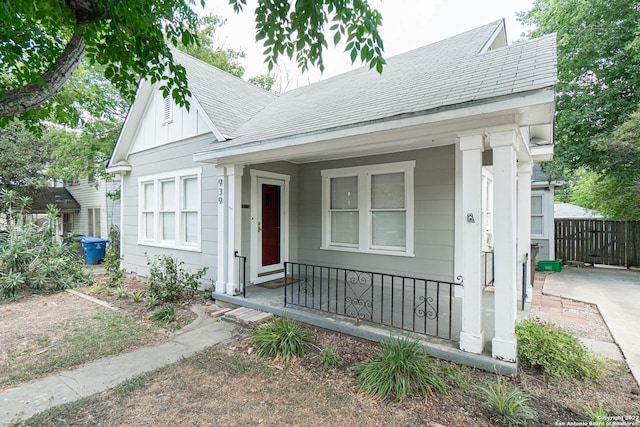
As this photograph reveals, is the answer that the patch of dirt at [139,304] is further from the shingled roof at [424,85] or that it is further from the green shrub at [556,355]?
the green shrub at [556,355]

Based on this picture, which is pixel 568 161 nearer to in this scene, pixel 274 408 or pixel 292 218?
pixel 292 218

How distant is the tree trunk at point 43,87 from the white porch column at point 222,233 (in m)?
3.03

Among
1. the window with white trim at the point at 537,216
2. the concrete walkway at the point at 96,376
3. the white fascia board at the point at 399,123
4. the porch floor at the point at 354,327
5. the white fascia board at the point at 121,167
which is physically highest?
the white fascia board at the point at 121,167

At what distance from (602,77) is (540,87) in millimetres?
9922

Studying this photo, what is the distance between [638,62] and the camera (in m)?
8.73

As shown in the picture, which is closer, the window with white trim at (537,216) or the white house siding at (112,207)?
the window with white trim at (537,216)

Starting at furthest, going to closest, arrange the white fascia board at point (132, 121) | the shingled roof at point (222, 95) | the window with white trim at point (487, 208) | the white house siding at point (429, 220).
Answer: the white fascia board at point (132, 121) → the shingled roof at point (222, 95) → the window with white trim at point (487, 208) → the white house siding at point (429, 220)

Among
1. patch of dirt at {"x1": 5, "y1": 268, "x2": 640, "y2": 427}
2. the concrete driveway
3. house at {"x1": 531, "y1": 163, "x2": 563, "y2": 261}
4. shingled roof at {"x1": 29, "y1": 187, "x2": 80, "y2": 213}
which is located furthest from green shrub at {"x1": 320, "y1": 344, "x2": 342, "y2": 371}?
shingled roof at {"x1": 29, "y1": 187, "x2": 80, "y2": 213}

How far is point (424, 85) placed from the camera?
4.67m

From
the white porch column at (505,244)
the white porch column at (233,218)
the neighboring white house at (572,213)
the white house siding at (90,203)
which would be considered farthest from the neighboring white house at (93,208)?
the neighboring white house at (572,213)

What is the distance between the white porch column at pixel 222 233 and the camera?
229 inches

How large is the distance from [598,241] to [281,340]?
1136cm

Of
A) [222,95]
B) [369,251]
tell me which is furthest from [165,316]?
[222,95]

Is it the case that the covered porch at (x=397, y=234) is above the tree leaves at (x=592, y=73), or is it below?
below
